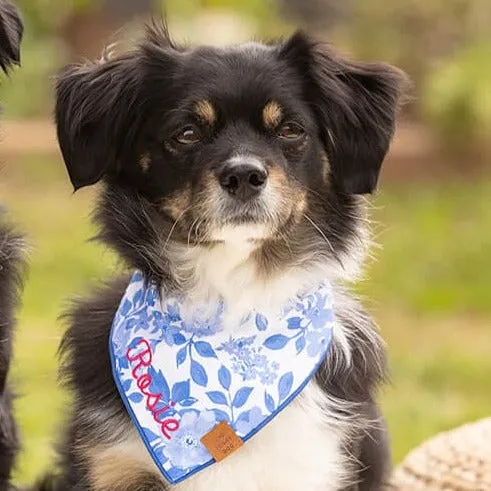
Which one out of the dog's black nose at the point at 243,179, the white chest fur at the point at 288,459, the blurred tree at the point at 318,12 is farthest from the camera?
the blurred tree at the point at 318,12

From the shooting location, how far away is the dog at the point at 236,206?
337cm

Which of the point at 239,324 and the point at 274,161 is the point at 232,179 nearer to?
the point at 274,161

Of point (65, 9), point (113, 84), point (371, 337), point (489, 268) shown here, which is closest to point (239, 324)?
point (371, 337)

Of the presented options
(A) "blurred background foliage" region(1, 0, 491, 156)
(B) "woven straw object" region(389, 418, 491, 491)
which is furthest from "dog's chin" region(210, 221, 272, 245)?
(A) "blurred background foliage" region(1, 0, 491, 156)

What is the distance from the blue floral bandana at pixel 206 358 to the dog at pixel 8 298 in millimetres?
421

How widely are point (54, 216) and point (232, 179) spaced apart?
7.29 meters

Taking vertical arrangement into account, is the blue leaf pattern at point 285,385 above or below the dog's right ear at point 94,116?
below

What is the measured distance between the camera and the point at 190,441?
3.50m

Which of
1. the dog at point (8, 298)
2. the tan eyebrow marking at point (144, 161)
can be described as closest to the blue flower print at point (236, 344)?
the tan eyebrow marking at point (144, 161)

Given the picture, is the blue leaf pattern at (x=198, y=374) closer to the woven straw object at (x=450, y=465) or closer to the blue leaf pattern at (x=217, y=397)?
the blue leaf pattern at (x=217, y=397)

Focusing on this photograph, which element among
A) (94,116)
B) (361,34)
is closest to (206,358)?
(94,116)

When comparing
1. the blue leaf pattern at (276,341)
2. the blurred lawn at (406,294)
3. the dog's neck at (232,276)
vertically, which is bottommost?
the blurred lawn at (406,294)

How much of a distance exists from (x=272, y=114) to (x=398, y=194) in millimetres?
7578

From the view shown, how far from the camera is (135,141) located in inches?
138
